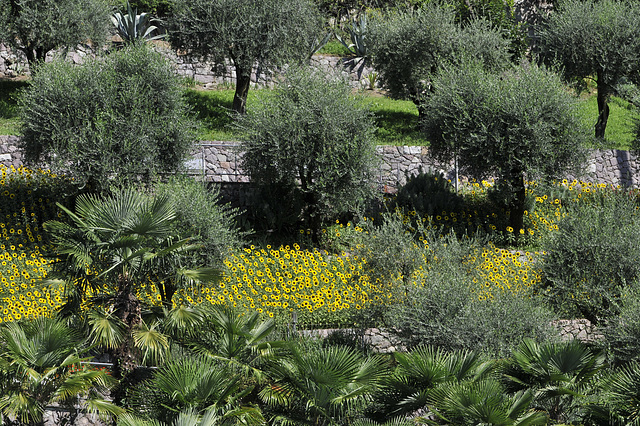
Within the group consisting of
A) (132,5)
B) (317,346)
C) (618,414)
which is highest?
(132,5)

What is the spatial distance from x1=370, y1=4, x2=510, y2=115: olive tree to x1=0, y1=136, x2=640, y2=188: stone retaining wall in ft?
7.51

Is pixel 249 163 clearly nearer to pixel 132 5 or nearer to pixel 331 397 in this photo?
pixel 331 397

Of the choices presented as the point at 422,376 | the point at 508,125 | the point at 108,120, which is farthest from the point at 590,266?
the point at 108,120

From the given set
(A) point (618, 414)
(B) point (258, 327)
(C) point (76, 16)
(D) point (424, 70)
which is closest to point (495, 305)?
(A) point (618, 414)

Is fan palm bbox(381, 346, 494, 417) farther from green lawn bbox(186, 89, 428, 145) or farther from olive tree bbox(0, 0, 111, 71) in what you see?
olive tree bbox(0, 0, 111, 71)

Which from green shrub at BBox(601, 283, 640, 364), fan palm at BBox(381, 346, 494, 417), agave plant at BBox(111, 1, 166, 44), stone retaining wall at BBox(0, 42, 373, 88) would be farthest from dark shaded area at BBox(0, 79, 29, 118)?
green shrub at BBox(601, 283, 640, 364)

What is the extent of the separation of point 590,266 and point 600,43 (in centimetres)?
911

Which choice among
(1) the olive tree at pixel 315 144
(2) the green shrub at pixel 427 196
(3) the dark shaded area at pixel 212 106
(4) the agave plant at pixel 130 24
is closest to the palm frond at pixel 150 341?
(1) the olive tree at pixel 315 144

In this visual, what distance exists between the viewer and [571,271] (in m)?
11.9

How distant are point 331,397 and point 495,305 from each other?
290 cm

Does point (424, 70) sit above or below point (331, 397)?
above

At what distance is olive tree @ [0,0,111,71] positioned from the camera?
731 inches

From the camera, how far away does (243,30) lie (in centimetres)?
1847

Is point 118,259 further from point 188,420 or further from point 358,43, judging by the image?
point 358,43
